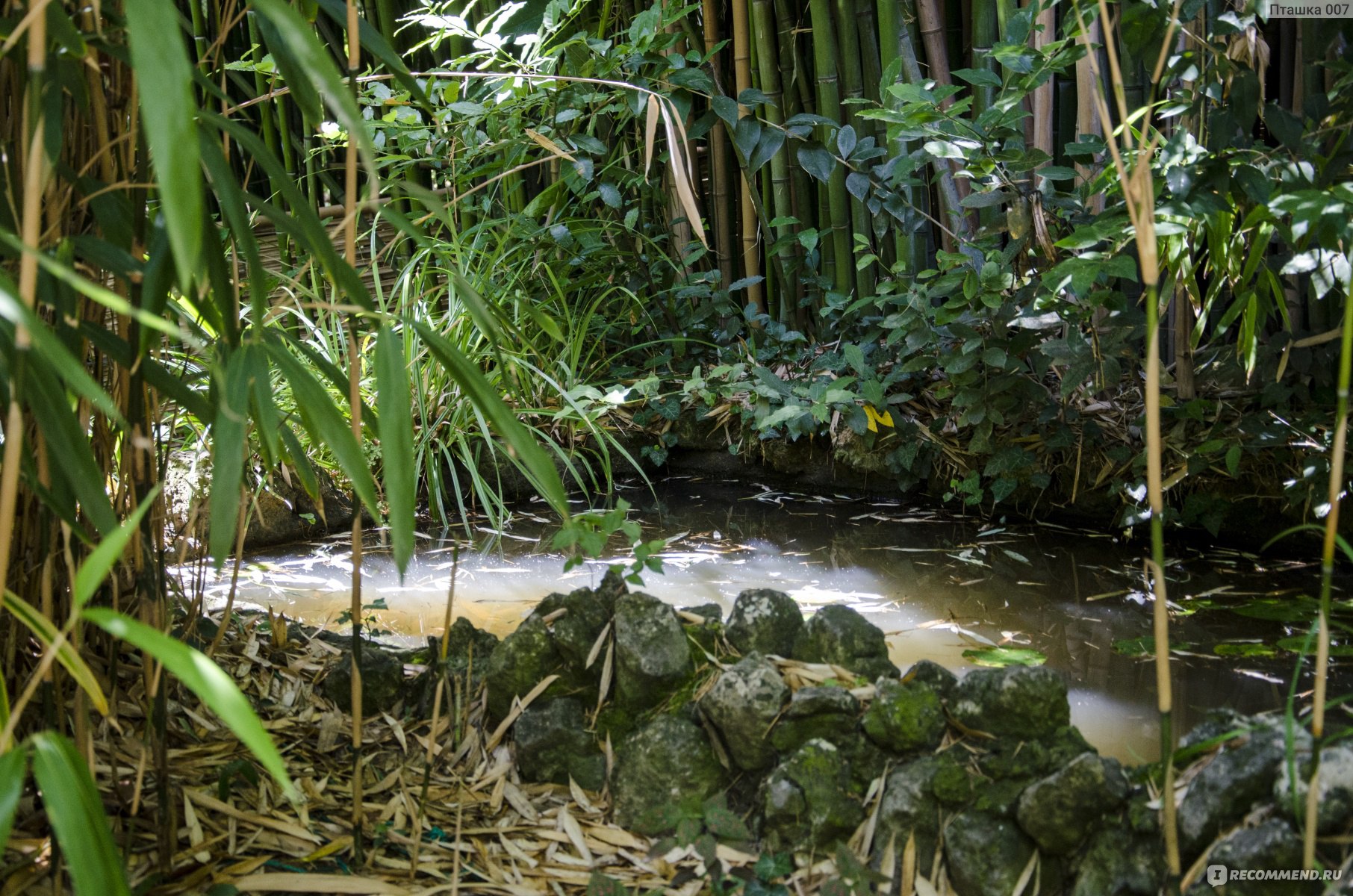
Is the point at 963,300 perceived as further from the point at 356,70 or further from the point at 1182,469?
the point at 356,70

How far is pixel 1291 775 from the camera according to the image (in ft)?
2.26

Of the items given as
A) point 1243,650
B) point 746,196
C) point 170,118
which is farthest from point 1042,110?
point 170,118

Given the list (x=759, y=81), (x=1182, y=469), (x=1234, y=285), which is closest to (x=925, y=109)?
(x=1234, y=285)

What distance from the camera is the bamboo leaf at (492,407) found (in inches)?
28.4

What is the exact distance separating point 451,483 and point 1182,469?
1.65m

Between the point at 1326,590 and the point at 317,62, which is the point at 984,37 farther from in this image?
the point at 317,62

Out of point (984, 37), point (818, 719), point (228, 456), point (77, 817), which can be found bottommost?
point (818, 719)

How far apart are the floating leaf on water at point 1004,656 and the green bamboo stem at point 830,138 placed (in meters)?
1.37

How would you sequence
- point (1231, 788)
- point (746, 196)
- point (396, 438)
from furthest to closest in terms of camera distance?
point (746, 196) → point (1231, 788) → point (396, 438)

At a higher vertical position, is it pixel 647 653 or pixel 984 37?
pixel 984 37

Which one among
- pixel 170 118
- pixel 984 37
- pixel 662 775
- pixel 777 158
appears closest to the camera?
pixel 170 118

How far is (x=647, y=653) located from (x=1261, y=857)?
61 centimetres

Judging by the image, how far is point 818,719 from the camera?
3.41 feet

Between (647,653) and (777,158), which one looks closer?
(647,653)
